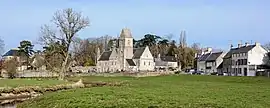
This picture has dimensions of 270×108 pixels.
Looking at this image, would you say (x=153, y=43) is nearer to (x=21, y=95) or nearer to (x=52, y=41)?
(x=52, y=41)

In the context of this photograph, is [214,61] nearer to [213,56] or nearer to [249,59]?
[213,56]

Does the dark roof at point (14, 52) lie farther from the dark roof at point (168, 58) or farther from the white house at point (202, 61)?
the white house at point (202, 61)

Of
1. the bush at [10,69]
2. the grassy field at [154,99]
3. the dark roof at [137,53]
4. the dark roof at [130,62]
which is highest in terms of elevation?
the dark roof at [137,53]

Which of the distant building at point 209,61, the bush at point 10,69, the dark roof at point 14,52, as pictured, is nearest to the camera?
the bush at point 10,69

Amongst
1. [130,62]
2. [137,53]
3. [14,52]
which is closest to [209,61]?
[137,53]

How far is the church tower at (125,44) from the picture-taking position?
139 m

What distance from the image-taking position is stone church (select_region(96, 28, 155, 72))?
460 ft

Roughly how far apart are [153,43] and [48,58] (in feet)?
292

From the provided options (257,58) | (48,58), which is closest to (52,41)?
(48,58)

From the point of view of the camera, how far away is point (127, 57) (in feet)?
464

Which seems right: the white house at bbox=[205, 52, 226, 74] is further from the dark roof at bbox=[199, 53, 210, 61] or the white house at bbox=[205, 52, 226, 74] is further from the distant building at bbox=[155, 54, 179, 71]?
the distant building at bbox=[155, 54, 179, 71]

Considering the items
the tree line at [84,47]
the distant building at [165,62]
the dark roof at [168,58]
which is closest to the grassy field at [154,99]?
the tree line at [84,47]

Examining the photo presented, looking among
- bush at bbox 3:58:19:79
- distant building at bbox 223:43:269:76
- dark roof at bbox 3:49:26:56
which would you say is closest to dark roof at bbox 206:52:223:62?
distant building at bbox 223:43:269:76

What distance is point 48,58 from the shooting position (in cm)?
9212
